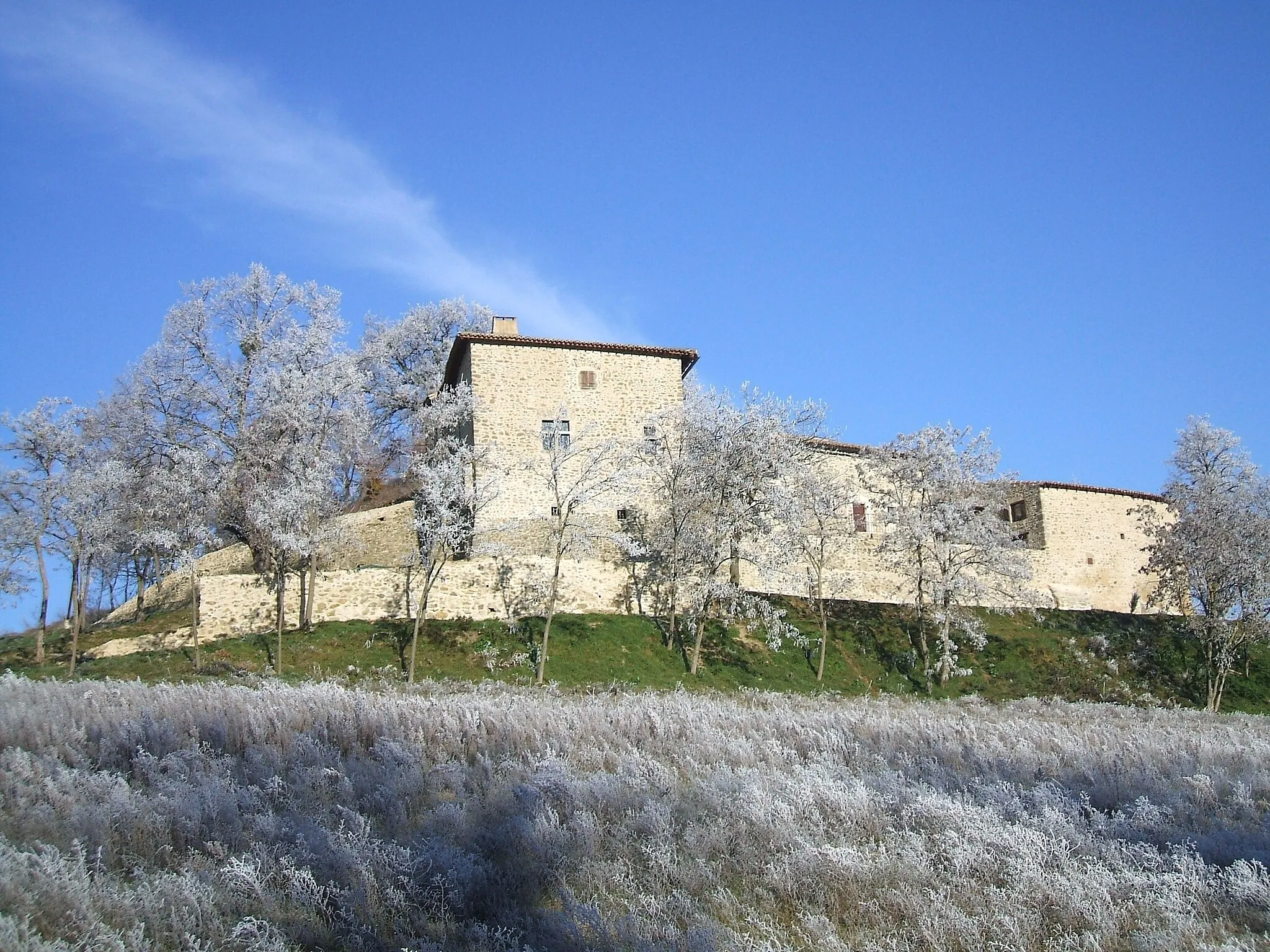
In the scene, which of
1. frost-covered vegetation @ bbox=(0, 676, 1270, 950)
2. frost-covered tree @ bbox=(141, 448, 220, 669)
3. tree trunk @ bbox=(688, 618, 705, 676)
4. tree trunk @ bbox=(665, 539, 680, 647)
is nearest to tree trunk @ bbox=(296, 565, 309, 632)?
frost-covered tree @ bbox=(141, 448, 220, 669)

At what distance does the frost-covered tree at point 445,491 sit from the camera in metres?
26.7

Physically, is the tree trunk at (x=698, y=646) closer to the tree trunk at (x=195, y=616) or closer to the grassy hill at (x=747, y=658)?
the grassy hill at (x=747, y=658)

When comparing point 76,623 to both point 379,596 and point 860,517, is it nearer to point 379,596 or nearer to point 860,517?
point 379,596

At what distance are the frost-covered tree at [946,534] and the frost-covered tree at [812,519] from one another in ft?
6.02

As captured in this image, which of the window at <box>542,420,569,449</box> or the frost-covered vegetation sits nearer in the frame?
the frost-covered vegetation

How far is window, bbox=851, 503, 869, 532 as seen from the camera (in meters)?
42.9

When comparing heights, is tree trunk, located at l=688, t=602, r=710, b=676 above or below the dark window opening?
below

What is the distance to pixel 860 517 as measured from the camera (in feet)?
144

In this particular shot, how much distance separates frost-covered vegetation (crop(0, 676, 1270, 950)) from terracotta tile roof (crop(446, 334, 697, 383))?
27155 mm

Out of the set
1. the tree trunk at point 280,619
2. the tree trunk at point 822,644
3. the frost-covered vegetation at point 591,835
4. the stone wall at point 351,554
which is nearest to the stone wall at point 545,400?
the stone wall at point 351,554

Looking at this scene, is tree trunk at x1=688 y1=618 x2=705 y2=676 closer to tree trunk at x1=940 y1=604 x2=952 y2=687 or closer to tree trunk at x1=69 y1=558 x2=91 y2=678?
tree trunk at x1=940 y1=604 x2=952 y2=687

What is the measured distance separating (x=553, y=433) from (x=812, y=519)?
395 inches

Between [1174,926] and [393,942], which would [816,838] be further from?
Answer: [393,942]

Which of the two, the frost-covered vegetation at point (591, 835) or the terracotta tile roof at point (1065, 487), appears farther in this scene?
the terracotta tile roof at point (1065, 487)
